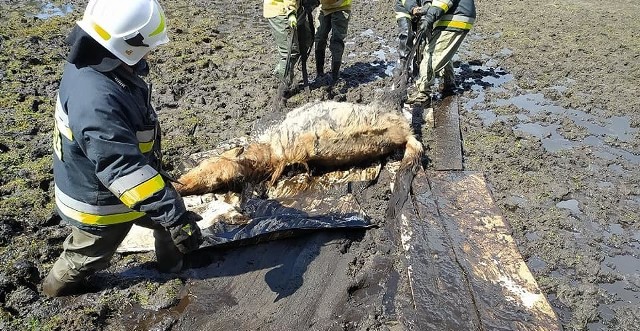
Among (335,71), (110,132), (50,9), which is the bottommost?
(50,9)

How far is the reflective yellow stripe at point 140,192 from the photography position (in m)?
2.42

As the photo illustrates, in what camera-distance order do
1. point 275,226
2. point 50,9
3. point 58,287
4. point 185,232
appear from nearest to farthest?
point 185,232
point 58,287
point 275,226
point 50,9

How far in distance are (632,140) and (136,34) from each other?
5.85m

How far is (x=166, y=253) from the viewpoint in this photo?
132 inches

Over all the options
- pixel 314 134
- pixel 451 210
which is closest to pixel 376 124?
pixel 314 134

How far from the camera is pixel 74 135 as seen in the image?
243 centimetres

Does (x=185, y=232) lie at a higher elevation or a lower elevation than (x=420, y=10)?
lower

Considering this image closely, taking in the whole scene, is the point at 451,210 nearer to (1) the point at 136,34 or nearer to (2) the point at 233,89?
(1) the point at 136,34

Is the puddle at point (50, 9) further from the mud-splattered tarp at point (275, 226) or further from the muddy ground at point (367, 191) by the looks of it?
the mud-splattered tarp at point (275, 226)

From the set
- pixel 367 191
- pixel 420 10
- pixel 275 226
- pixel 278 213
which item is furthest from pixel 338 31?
pixel 275 226

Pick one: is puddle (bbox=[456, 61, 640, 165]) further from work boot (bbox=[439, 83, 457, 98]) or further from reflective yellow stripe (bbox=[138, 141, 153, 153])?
reflective yellow stripe (bbox=[138, 141, 153, 153])

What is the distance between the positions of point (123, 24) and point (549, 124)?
215 inches

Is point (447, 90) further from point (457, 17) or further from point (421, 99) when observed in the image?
point (457, 17)

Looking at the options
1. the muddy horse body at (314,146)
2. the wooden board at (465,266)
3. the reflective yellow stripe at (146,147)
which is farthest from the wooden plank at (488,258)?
the reflective yellow stripe at (146,147)
